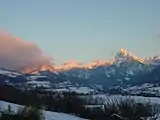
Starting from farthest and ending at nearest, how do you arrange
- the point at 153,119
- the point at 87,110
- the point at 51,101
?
the point at 51,101 < the point at 87,110 < the point at 153,119

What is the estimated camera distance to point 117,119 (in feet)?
121

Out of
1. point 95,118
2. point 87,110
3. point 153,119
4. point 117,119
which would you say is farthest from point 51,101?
point 153,119

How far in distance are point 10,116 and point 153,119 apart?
425 inches

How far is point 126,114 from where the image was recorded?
3353 centimetres

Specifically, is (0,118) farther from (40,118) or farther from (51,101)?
(51,101)

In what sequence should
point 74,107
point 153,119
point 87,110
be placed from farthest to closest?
point 74,107
point 87,110
point 153,119

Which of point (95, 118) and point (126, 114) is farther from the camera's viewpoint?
point (95, 118)

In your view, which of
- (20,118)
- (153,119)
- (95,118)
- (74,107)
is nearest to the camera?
(20,118)

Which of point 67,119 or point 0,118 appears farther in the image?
point 67,119

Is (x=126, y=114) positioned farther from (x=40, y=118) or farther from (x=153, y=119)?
(x=40, y=118)

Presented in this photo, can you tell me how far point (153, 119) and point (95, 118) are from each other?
98.8 feet

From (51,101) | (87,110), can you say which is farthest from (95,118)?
(51,101)

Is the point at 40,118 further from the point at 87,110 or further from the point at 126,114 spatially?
the point at 87,110

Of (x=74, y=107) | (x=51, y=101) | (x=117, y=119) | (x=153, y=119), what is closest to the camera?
(x=153, y=119)
